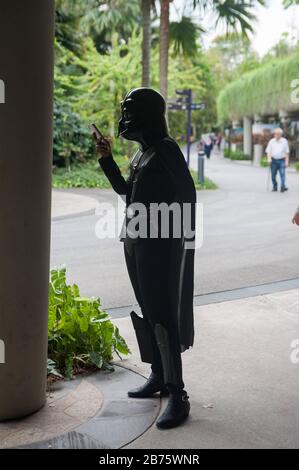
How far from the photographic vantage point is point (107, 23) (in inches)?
1157

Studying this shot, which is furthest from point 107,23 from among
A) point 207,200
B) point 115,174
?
point 115,174

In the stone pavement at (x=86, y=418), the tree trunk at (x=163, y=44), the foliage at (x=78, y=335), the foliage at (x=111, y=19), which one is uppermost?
the foliage at (x=111, y=19)

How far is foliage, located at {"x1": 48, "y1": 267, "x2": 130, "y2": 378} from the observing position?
12.3 feet

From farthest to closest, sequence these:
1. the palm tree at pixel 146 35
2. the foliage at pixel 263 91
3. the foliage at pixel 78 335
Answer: the foliage at pixel 263 91
the palm tree at pixel 146 35
the foliage at pixel 78 335

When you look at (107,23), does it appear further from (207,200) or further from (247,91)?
(207,200)

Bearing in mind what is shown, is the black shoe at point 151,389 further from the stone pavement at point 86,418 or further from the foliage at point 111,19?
the foliage at point 111,19

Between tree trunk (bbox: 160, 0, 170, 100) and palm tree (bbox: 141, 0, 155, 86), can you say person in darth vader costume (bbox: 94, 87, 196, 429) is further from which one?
tree trunk (bbox: 160, 0, 170, 100)

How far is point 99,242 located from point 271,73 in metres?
24.0

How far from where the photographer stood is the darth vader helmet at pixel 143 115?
2.99 metres

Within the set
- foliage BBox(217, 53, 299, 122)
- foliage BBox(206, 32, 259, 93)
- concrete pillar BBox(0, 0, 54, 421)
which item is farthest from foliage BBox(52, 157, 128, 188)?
foliage BBox(206, 32, 259, 93)

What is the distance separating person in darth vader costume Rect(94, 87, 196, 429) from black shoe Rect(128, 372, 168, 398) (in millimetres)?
260

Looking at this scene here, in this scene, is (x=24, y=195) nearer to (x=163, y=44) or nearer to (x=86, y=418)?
(x=86, y=418)

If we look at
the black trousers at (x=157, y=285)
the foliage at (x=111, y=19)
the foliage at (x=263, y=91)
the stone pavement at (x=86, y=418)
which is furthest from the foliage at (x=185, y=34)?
the black trousers at (x=157, y=285)
